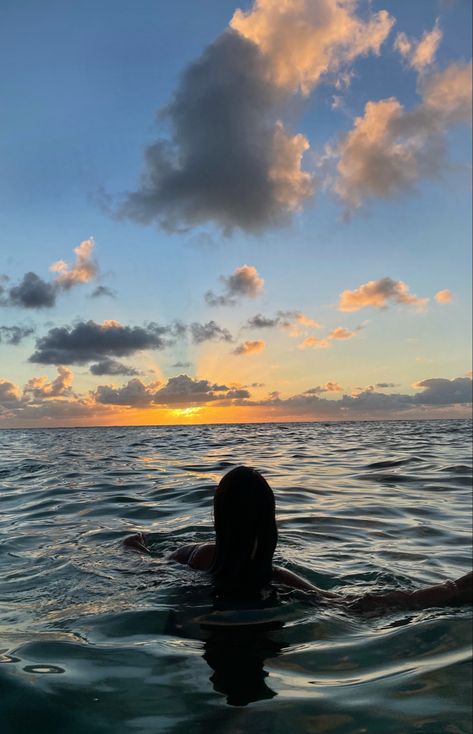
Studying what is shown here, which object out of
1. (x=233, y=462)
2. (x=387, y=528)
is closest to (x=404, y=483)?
(x=387, y=528)

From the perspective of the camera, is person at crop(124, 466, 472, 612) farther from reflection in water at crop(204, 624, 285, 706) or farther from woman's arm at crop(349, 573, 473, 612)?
reflection in water at crop(204, 624, 285, 706)

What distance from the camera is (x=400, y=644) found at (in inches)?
159

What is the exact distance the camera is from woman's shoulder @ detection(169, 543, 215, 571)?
5.35m

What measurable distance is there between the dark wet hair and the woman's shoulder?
0.50m

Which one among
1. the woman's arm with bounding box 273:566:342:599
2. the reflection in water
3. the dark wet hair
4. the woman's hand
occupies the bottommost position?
the woman's hand

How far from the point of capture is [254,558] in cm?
471

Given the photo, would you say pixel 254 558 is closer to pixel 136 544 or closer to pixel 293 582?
pixel 293 582

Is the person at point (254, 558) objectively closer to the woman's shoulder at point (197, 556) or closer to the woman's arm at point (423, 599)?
the woman's arm at point (423, 599)

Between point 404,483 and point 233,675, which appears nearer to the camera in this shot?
point 233,675

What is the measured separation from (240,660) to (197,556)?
6.09 ft

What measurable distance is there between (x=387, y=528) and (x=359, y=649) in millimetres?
5348

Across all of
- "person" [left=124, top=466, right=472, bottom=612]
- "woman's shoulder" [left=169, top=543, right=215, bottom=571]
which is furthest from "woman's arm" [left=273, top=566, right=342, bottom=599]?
"woman's shoulder" [left=169, top=543, right=215, bottom=571]

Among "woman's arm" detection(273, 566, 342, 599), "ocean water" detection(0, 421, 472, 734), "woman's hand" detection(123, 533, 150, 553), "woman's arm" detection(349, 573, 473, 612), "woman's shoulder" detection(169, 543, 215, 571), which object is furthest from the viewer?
"woman's hand" detection(123, 533, 150, 553)

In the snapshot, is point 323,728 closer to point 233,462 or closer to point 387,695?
point 387,695
